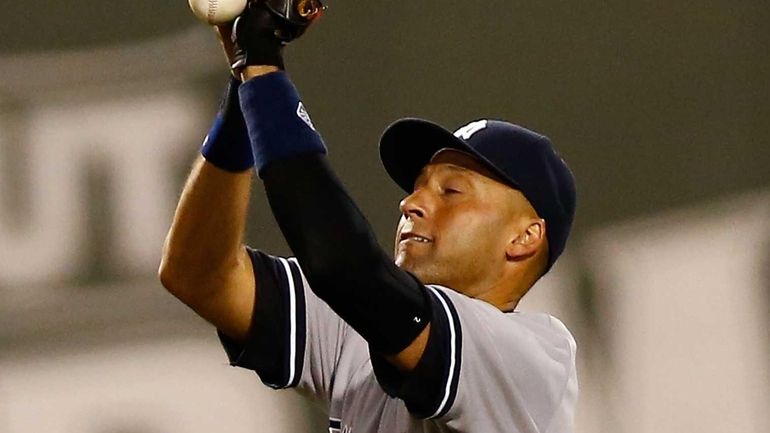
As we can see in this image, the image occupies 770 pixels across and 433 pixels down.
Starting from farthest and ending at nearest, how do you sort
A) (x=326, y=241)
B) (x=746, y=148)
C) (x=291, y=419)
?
(x=746, y=148) → (x=291, y=419) → (x=326, y=241)

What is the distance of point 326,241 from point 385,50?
153 centimetres

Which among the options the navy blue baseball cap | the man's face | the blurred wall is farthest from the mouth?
the blurred wall

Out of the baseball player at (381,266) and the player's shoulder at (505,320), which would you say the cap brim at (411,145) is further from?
the player's shoulder at (505,320)

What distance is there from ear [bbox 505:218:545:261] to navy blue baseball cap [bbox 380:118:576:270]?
0.01 m

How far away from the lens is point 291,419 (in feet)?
7.89

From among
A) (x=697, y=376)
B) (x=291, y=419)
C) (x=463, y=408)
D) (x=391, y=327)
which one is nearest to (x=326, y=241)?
(x=391, y=327)

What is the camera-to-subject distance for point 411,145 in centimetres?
145

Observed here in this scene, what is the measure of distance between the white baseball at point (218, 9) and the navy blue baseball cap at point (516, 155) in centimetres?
34

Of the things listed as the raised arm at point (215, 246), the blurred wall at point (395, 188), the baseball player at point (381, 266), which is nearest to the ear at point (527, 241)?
the baseball player at point (381, 266)

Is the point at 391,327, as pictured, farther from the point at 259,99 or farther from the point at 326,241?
the point at 259,99

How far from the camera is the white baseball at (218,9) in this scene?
110 centimetres

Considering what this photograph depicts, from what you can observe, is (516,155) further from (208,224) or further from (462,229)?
(208,224)

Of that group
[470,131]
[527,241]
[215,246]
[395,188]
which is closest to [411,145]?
[470,131]

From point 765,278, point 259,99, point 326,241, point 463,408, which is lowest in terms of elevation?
point 765,278
